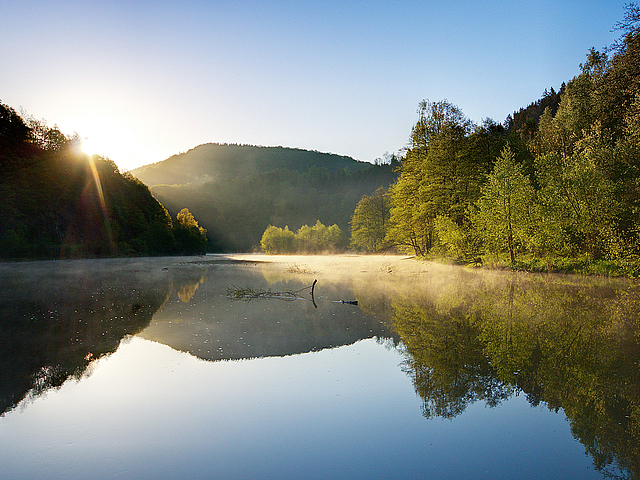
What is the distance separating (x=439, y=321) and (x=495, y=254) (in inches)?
915

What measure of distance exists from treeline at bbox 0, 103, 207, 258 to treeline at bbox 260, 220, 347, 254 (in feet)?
76.7

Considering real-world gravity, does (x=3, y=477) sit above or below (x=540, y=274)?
above

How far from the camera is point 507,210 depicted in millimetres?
28969

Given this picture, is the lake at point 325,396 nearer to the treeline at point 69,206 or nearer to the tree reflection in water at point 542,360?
the tree reflection in water at point 542,360

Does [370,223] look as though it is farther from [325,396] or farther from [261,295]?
[325,396]

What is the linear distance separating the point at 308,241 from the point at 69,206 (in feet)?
180

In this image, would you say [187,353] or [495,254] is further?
[495,254]

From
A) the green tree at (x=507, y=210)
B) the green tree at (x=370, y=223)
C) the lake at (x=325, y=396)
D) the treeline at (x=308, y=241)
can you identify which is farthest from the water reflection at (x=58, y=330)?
the treeline at (x=308, y=241)

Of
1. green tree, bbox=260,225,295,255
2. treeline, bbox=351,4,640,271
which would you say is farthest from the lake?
green tree, bbox=260,225,295,255

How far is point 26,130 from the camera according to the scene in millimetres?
83625

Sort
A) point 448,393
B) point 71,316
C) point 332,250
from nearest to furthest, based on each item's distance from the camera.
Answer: point 448,393 < point 71,316 < point 332,250

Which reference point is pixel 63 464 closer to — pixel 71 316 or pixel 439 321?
pixel 439 321

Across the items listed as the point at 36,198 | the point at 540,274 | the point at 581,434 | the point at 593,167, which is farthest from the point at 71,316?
the point at 36,198

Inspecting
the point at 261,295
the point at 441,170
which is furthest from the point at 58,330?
the point at 441,170
